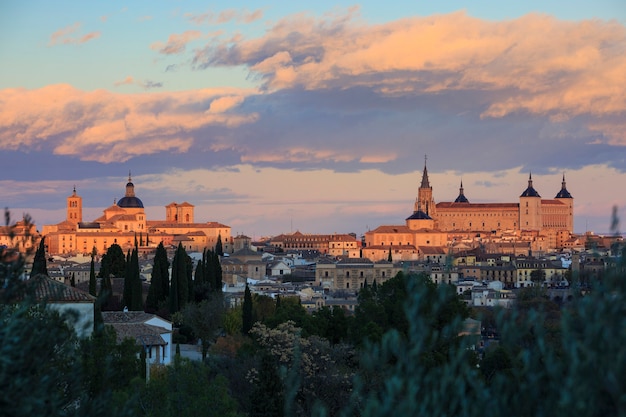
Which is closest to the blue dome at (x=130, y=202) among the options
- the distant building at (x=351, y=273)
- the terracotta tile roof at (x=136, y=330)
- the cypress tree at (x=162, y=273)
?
the distant building at (x=351, y=273)

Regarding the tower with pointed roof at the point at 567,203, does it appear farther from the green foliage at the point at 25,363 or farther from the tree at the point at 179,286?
the green foliage at the point at 25,363

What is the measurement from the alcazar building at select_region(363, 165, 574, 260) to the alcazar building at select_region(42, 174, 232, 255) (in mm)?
20357

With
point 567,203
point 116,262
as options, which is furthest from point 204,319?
point 567,203


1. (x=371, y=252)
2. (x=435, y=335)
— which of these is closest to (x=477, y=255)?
(x=371, y=252)

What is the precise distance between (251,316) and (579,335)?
30374 millimetres

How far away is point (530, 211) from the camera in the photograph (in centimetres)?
16062

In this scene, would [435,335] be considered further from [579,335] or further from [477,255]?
[477,255]

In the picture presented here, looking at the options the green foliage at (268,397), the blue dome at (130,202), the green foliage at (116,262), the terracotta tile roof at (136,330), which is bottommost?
the green foliage at (268,397)

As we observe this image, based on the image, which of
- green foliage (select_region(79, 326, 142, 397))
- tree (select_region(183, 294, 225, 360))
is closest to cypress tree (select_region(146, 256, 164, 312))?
tree (select_region(183, 294, 225, 360))

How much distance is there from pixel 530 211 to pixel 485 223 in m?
6.28

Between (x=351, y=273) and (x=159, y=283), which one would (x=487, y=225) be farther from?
(x=159, y=283)

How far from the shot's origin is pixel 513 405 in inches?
297

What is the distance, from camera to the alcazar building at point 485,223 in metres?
135

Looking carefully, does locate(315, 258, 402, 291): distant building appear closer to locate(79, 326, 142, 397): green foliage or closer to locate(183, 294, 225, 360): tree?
locate(183, 294, 225, 360): tree
